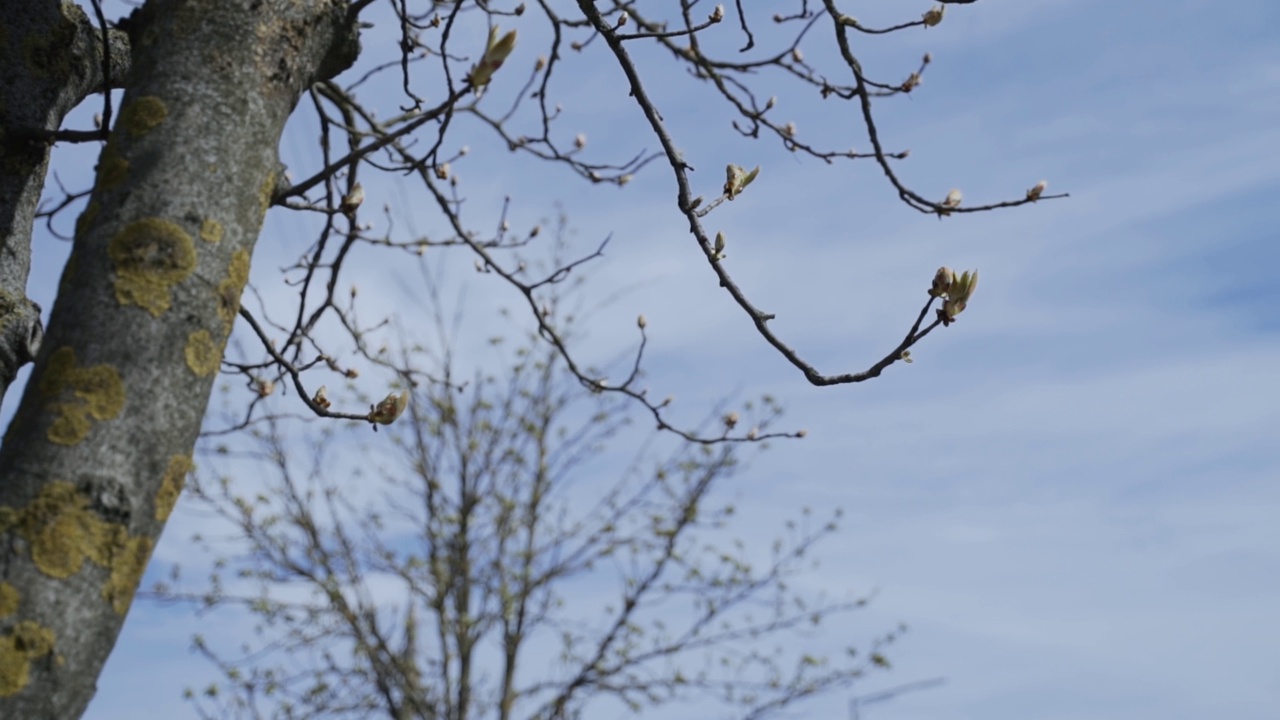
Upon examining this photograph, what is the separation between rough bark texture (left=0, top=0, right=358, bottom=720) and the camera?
3.80 feet

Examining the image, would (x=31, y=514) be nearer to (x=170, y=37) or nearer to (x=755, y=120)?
(x=170, y=37)

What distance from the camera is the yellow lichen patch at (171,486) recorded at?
127 cm

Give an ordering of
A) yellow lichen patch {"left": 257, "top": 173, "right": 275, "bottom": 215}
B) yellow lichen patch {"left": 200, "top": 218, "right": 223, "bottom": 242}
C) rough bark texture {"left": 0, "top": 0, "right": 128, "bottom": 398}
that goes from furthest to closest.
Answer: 1. rough bark texture {"left": 0, "top": 0, "right": 128, "bottom": 398}
2. yellow lichen patch {"left": 257, "top": 173, "right": 275, "bottom": 215}
3. yellow lichen patch {"left": 200, "top": 218, "right": 223, "bottom": 242}

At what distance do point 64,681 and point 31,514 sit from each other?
186 millimetres

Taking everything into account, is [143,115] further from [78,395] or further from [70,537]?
[70,537]

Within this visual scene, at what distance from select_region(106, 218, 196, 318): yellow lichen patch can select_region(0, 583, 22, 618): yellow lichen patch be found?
353 millimetres

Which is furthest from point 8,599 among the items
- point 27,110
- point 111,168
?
point 27,110

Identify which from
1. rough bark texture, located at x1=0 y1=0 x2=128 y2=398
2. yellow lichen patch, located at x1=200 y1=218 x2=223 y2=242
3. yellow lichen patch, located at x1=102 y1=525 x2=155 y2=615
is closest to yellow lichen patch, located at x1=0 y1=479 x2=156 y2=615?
yellow lichen patch, located at x1=102 y1=525 x2=155 y2=615

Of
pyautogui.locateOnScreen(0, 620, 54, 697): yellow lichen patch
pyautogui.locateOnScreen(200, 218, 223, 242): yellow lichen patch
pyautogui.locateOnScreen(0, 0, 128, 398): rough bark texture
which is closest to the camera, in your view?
pyautogui.locateOnScreen(0, 620, 54, 697): yellow lichen patch

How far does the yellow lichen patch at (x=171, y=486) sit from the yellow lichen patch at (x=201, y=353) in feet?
0.36

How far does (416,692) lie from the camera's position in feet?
20.5

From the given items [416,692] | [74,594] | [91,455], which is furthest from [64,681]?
[416,692]

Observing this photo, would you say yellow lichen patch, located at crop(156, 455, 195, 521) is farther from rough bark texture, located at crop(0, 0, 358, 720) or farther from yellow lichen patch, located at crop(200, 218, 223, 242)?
yellow lichen patch, located at crop(200, 218, 223, 242)

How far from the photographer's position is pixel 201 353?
134 centimetres
